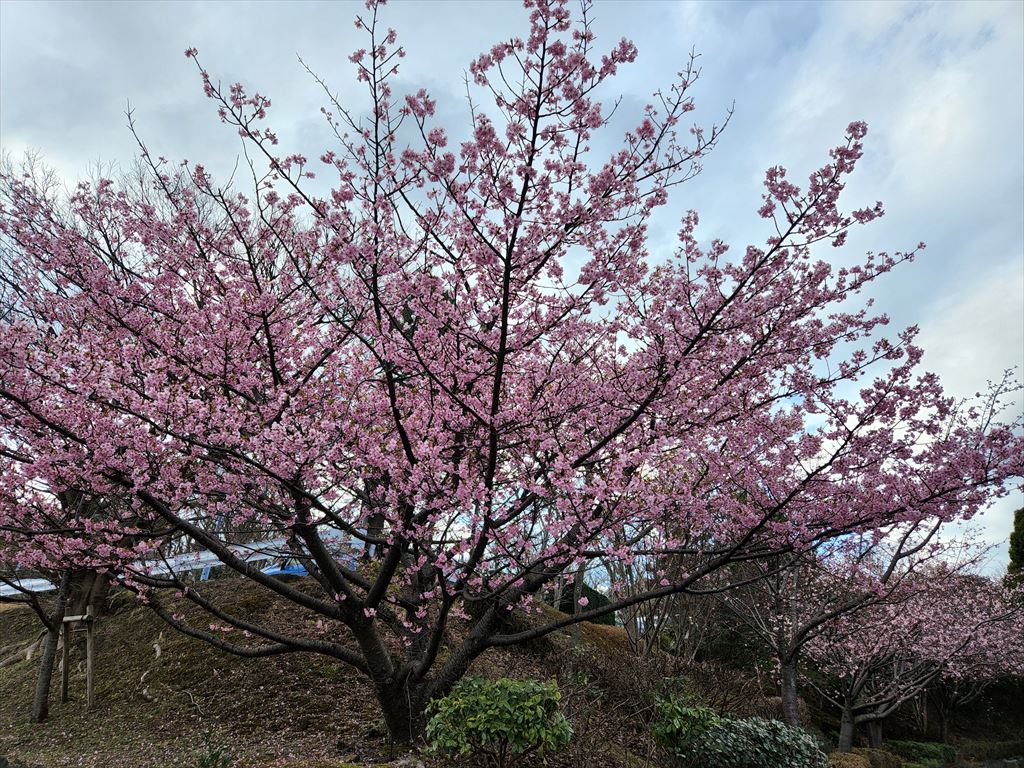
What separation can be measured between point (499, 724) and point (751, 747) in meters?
3.25

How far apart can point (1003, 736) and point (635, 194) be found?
23.5 m

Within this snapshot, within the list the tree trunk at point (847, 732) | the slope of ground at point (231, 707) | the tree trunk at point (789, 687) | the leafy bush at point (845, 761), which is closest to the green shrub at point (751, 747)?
the slope of ground at point (231, 707)

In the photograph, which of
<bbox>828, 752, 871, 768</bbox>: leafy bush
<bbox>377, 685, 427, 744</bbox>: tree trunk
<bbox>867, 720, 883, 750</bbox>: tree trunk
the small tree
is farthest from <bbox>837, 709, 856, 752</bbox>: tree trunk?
the small tree

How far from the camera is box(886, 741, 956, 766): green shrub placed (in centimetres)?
1514

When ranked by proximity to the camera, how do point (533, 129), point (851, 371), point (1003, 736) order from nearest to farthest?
1. point (533, 129)
2. point (851, 371)
3. point (1003, 736)

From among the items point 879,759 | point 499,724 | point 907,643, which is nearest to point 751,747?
point 499,724

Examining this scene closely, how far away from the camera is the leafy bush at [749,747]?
20.4 ft

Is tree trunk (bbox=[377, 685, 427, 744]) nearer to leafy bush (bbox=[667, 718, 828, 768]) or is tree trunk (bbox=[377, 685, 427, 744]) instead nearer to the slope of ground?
the slope of ground

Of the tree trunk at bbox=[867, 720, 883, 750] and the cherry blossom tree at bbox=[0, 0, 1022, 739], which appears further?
the tree trunk at bbox=[867, 720, 883, 750]

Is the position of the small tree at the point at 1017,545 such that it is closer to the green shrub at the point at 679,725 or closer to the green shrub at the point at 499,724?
the green shrub at the point at 679,725

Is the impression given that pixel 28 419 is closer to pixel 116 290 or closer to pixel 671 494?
pixel 116 290

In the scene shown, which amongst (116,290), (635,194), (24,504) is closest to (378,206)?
(635,194)

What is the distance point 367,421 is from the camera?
5.56 meters

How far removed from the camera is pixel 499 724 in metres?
4.85
